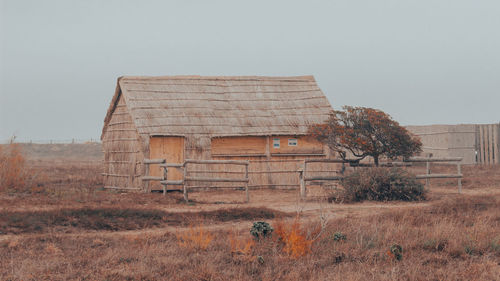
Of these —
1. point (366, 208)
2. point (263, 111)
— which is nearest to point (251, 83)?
point (263, 111)

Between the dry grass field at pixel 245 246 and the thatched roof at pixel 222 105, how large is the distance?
326 inches

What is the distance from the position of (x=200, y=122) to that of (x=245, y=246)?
13144 millimetres

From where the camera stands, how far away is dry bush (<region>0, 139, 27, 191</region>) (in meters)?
17.8

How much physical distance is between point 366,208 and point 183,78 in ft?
39.0

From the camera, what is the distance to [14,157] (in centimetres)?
1831

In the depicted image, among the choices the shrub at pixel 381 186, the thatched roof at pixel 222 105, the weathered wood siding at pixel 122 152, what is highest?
the thatched roof at pixel 222 105

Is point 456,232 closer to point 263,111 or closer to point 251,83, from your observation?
point 263,111

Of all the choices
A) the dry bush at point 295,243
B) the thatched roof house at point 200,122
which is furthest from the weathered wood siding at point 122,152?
the dry bush at point 295,243

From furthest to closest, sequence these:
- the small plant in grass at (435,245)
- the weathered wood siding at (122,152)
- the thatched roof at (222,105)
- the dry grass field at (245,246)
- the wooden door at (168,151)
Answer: the thatched roof at (222,105), the wooden door at (168,151), the weathered wood siding at (122,152), the small plant in grass at (435,245), the dry grass field at (245,246)

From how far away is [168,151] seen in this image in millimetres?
19844

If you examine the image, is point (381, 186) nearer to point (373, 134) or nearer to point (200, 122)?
point (373, 134)

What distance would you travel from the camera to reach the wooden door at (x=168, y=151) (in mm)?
19578

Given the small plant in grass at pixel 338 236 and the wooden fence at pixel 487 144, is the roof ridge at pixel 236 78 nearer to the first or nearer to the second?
the wooden fence at pixel 487 144

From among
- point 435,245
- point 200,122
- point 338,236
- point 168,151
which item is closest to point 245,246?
point 338,236
